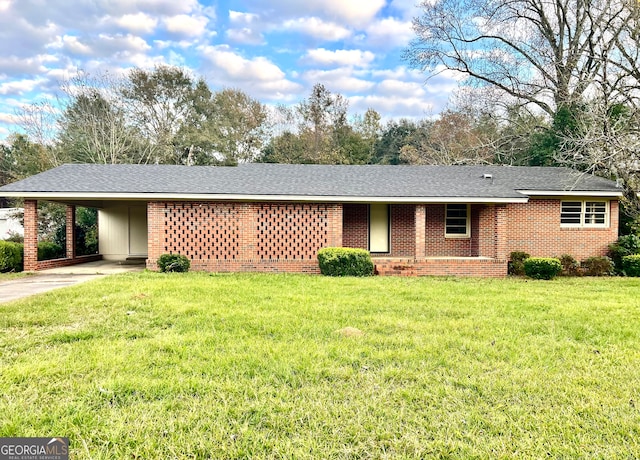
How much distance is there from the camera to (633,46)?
15219mm

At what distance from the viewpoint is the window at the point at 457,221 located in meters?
14.0

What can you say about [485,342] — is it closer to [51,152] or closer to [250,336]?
[250,336]

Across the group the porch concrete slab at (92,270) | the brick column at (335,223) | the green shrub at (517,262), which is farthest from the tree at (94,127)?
the green shrub at (517,262)

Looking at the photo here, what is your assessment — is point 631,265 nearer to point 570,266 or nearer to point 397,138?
point 570,266

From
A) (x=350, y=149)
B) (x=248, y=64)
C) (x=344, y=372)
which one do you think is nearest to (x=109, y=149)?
(x=248, y=64)

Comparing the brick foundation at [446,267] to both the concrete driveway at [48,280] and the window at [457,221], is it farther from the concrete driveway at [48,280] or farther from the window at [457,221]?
the concrete driveway at [48,280]

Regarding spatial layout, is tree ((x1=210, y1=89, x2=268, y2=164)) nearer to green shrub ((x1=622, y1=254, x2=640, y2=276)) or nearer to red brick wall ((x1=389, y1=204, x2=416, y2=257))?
red brick wall ((x1=389, y1=204, x2=416, y2=257))

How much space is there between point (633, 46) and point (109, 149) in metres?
28.4

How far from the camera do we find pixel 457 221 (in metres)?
14.1

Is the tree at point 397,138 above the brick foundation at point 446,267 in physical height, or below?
above

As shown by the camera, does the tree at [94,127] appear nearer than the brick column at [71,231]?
No

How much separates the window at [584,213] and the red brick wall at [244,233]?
8.48 metres

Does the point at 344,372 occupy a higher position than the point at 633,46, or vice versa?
the point at 633,46

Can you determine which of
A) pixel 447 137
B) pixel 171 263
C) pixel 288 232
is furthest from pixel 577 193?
pixel 447 137
